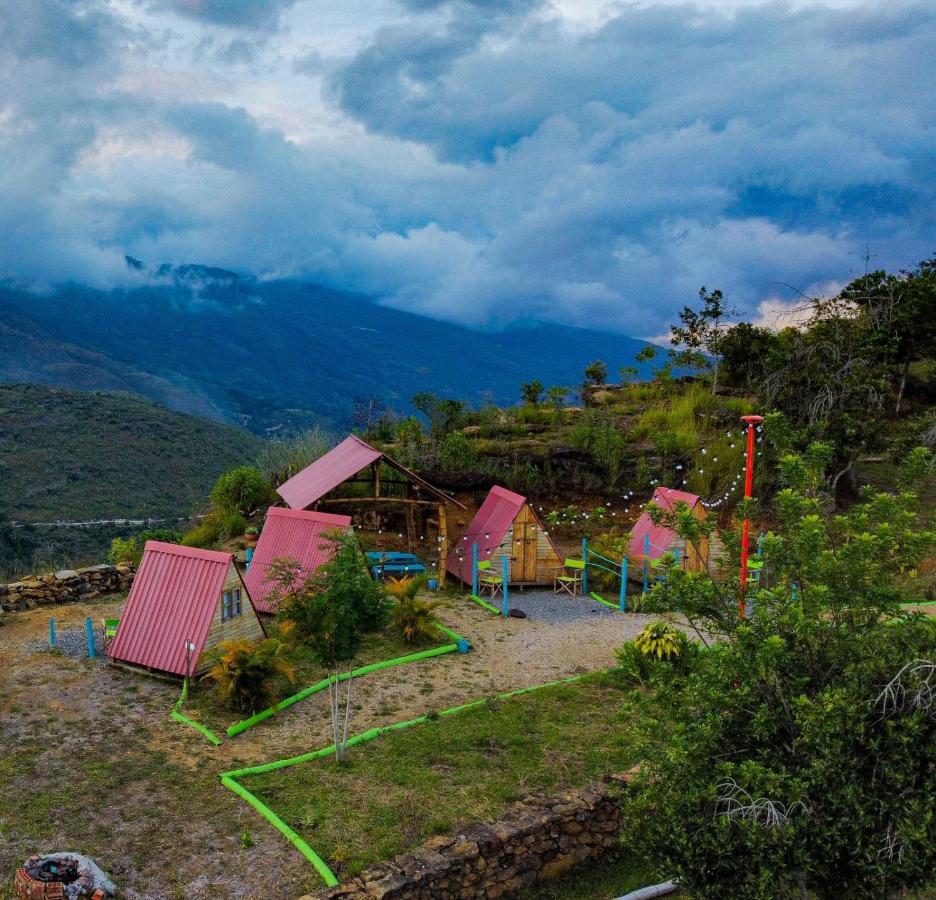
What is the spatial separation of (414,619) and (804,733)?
9397 millimetres

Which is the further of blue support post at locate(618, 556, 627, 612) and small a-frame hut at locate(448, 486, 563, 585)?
small a-frame hut at locate(448, 486, 563, 585)

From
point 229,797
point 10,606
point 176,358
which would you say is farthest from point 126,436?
point 176,358

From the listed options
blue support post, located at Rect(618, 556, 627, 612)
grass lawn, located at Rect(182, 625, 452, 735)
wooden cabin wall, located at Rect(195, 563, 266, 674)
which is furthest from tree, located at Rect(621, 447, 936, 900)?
blue support post, located at Rect(618, 556, 627, 612)

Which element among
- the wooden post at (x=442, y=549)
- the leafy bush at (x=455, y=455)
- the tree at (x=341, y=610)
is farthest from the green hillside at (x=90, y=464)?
the tree at (x=341, y=610)

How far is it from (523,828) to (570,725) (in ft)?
9.88

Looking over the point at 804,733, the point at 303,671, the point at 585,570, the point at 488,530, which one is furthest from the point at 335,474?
the point at 804,733

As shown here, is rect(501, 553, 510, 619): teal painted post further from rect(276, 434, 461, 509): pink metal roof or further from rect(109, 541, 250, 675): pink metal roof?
rect(109, 541, 250, 675): pink metal roof

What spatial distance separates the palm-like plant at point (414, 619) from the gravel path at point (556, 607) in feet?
8.82

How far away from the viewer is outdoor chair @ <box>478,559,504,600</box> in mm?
17078

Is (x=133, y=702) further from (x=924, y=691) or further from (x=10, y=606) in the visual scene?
(x=924, y=691)

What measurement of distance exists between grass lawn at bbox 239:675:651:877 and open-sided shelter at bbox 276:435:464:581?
6.90 meters

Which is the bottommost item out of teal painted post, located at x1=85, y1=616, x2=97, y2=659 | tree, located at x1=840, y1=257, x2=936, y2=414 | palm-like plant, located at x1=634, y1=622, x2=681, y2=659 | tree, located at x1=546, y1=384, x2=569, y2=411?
teal painted post, located at x1=85, y1=616, x2=97, y2=659

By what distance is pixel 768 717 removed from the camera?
18.4 ft

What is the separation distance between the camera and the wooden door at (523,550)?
17453 millimetres
